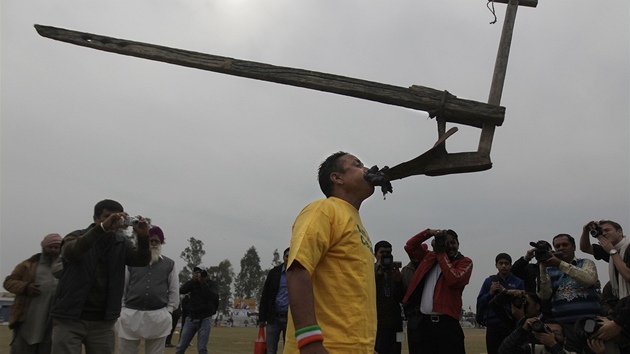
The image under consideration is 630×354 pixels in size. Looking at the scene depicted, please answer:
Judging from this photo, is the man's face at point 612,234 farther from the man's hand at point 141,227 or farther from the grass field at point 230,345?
the grass field at point 230,345

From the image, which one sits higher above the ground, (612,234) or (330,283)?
(612,234)

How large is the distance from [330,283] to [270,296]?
619 centimetres

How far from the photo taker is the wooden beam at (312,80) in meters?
4.18

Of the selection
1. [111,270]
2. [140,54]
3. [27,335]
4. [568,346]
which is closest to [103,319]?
[111,270]

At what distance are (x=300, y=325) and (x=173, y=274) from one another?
196 inches

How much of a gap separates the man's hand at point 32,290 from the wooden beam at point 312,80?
10.6 ft

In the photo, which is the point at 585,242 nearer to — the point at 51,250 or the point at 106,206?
the point at 106,206

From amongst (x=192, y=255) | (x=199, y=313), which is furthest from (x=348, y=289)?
(x=192, y=255)

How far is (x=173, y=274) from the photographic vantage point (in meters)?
7.43

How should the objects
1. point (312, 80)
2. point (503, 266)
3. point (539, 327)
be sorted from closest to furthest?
point (312, 80), point (539, 327), point (503, 266)

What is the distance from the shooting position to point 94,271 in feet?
17.6

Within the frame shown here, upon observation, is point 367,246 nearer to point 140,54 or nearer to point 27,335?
point 140,54

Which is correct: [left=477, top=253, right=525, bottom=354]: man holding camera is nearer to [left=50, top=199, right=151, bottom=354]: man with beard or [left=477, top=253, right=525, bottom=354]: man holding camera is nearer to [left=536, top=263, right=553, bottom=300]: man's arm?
[left=536, top=263, right=553, bottom=300]: man's arm

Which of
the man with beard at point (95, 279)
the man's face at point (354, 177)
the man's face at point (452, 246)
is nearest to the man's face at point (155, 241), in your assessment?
the man with beard at point (95, 279)
